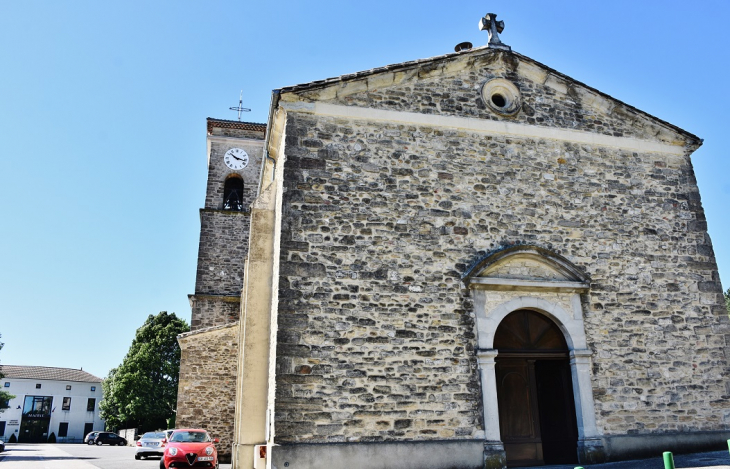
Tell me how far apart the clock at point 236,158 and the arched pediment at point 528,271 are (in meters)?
14.8

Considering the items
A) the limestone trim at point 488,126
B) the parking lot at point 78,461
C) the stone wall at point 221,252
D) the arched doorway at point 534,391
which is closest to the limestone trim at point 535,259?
the arched doorway at point 534,391

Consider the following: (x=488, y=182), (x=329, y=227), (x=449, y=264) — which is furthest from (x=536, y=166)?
(x=329, y=227)

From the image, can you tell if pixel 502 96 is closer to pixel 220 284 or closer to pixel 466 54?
pixel 466 54

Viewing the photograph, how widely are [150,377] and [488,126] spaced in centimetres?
3149

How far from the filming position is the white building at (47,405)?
55.6m

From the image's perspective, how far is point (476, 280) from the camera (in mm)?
9016

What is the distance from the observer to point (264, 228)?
36.1 ft

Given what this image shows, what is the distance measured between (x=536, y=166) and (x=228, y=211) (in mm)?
13379

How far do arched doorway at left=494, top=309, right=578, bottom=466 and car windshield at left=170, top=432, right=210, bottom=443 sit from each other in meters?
7.20

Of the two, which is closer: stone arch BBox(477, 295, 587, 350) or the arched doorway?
the arched doorway

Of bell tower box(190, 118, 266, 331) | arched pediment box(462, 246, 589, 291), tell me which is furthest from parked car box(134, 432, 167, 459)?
arched pediment box(462, 246, 589, 291)

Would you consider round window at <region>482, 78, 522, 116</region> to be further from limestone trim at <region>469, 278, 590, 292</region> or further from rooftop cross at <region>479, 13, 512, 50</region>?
limestone trim at <region>469, 278, 590, 292</region>

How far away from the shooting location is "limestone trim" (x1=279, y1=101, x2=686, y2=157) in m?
9.55

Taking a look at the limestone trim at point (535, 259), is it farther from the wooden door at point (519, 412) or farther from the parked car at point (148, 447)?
the parked car at point (148, 447)
